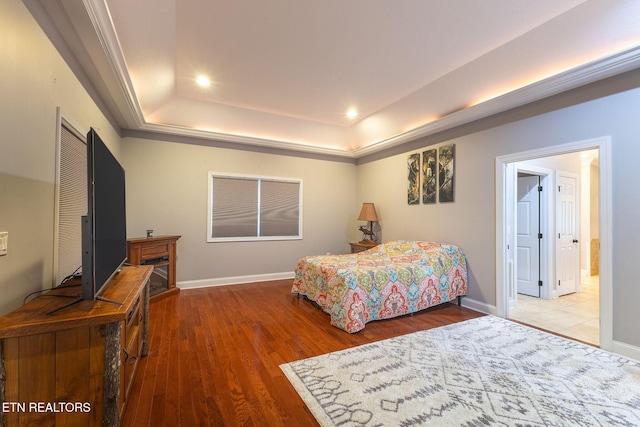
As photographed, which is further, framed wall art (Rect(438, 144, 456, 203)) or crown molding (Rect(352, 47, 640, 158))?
framed wall art (Rect(438, 144, 456, 203))

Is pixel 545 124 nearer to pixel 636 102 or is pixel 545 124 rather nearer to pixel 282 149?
pixel 636 102

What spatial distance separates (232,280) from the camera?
493 centimetres

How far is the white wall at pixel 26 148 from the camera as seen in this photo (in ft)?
4.62

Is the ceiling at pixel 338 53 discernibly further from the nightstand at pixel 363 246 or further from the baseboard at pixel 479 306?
the baseboard at pixel 479 306

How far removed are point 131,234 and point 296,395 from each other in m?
3.73

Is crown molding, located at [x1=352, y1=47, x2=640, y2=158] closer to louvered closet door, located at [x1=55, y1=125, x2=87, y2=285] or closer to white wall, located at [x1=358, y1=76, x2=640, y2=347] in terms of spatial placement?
white wall, located at [x1=358, y1=76, x2=640, y2=347]

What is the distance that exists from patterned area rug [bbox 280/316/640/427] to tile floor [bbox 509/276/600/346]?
43 cm

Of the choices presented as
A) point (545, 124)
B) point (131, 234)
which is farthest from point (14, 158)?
point (545, 124)

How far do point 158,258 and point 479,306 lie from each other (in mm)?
4623

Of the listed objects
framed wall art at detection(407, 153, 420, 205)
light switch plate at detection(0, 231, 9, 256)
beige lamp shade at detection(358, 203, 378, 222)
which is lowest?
light switch plate at detection(0, 231, 9, 256)

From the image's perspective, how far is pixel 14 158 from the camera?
4.85 feet

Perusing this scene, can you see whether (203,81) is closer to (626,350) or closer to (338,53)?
(338,53)

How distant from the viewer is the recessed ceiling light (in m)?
3.52

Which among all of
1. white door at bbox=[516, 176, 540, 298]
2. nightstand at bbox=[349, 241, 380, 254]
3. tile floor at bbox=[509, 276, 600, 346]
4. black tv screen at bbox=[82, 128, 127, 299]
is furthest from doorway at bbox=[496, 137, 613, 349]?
black tv screen at bbox=[82, 128, 127, 299]
